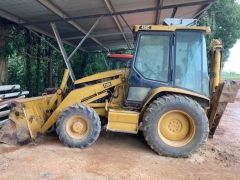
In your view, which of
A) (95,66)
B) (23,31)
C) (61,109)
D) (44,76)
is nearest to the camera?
(61,109)

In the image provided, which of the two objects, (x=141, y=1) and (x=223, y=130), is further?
(x=223, y=130)

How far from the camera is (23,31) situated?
10.1 metres

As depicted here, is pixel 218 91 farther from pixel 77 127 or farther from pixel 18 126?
pixel 18 126

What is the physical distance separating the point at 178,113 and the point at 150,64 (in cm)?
109

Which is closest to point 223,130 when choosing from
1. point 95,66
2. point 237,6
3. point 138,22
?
point 138,22

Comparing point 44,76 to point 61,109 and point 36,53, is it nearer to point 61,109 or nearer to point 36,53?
point 36,53

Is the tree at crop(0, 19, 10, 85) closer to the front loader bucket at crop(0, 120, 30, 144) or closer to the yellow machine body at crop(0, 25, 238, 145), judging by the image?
the yellow machine body at crop(0, 25, 238, 145)

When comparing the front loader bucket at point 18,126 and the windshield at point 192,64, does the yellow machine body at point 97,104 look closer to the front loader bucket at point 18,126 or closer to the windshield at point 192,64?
the front loader bucket at point 18,126

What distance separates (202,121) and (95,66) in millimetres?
11502

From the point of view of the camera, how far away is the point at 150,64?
6.50m

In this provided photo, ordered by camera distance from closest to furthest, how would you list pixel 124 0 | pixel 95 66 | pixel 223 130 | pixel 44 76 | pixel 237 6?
pixel 124 0
pixel 223 130
pixel 44 76
pixel 95 66
pixel 237 6

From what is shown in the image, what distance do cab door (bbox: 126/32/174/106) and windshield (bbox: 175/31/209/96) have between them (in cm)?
19

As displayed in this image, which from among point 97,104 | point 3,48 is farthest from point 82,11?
point 3,48

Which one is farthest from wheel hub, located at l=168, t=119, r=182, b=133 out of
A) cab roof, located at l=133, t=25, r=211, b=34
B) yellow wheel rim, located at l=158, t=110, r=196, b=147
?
cab roof, located at l=133, t=25, r=211, b=34
